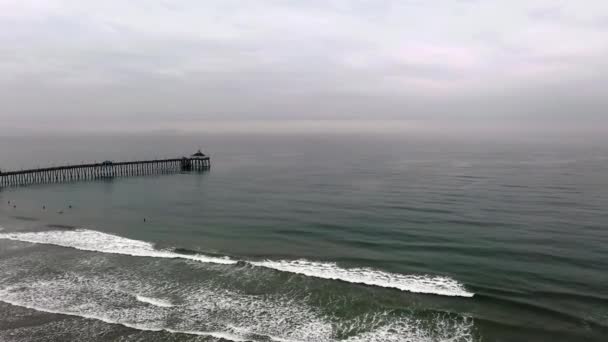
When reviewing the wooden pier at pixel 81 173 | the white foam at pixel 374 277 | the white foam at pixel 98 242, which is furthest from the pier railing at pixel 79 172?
the white foam at pixel 374 277

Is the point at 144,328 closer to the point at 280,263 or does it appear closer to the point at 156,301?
the point at 156,301

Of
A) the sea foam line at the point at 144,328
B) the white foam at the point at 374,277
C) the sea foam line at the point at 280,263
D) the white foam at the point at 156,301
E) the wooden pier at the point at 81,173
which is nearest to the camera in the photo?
the sea foam line at the point at 144,328

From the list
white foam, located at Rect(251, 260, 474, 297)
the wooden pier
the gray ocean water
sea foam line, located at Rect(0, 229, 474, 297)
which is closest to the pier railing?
the wooden pier

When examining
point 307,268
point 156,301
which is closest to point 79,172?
point 156,301

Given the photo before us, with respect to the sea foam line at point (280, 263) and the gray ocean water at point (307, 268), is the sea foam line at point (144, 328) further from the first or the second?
the sea foam line at point (280, 263)

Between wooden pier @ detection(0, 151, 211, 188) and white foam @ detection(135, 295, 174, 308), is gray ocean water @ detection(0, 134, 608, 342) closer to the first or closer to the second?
white foam @ detection(135, 295, 174, 308)

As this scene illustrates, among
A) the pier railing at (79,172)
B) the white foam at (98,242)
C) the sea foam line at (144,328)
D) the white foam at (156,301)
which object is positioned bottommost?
the sea foam line at (144,328)
